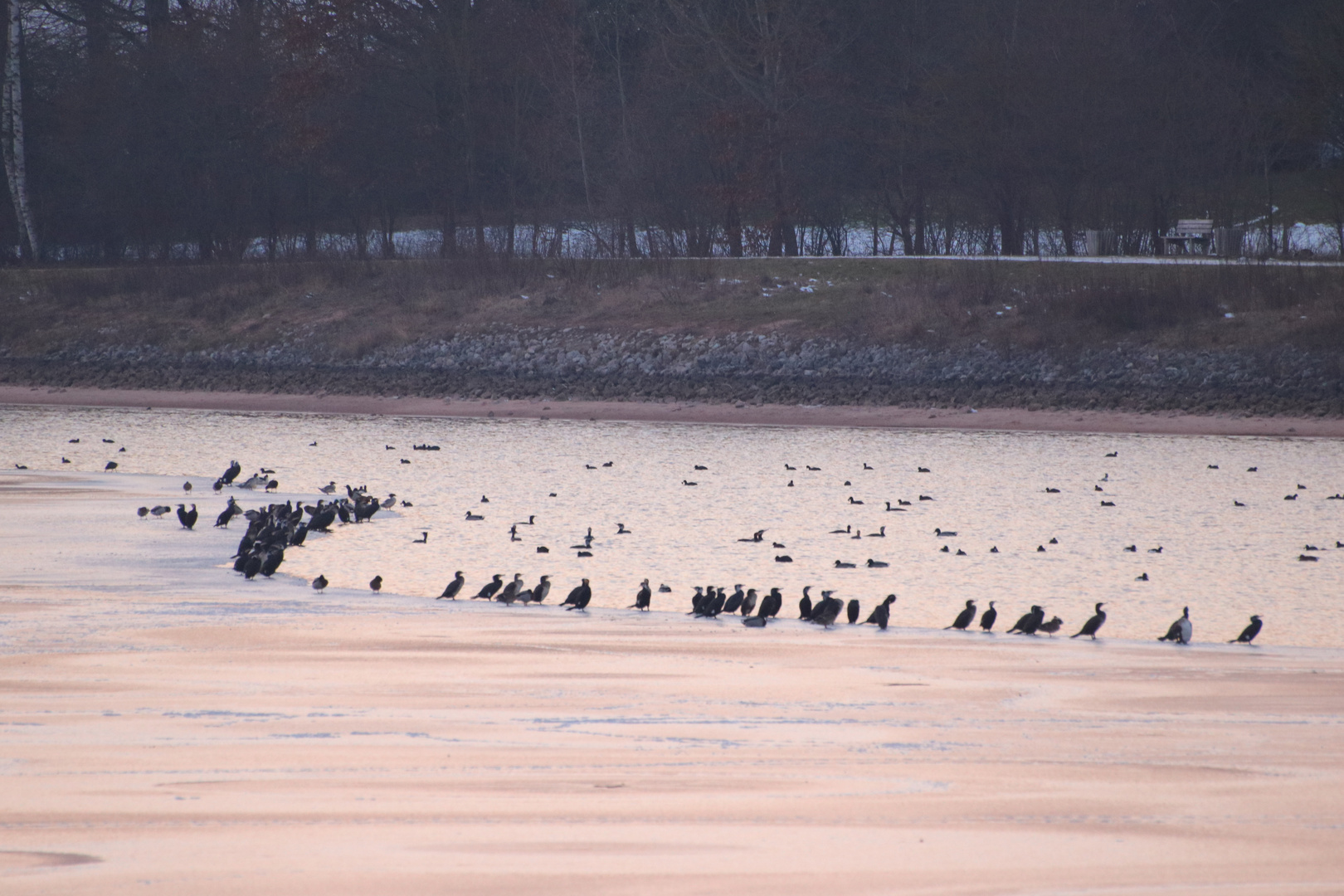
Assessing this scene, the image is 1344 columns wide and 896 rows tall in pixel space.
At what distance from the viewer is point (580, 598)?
38.1 feet

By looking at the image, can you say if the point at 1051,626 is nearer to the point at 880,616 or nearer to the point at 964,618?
the point at 964,618

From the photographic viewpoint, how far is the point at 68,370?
137 ft

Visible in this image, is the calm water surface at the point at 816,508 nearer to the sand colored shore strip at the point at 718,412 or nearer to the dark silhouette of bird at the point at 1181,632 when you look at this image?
the dark silhouette of bird at the point at 1181,632

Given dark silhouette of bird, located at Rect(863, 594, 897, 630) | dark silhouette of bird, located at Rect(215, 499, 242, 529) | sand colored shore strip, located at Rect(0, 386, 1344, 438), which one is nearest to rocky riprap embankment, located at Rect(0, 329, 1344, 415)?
sand colored shore strip, located at Rect(0, 386, 1344, 438)

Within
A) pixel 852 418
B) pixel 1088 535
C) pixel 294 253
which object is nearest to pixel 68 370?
pixel 294 253

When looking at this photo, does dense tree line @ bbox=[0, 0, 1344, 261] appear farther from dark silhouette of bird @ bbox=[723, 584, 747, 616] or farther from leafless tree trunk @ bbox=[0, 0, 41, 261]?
dark silhouette of bird @ bbox=[723, 584, 747, 616]

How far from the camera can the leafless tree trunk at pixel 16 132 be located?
166ft

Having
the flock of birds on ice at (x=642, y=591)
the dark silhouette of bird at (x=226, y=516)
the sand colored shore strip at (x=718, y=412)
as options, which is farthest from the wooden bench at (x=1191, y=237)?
the dark silhouette of bird at (x=226, y=516)

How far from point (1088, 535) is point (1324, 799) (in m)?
10.3

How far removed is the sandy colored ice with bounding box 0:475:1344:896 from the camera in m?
5.57

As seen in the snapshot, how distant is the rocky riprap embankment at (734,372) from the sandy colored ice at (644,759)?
23713 millimetres

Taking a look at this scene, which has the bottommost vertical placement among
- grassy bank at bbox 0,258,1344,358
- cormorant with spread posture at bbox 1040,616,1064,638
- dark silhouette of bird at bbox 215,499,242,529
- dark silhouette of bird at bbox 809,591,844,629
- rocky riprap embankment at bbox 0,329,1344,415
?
cormorant with spread posture at bbox 1040,616,1064,638

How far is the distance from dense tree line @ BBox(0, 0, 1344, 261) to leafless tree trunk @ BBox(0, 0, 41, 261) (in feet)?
0.42

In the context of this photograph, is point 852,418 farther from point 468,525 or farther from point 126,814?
point 126,814
